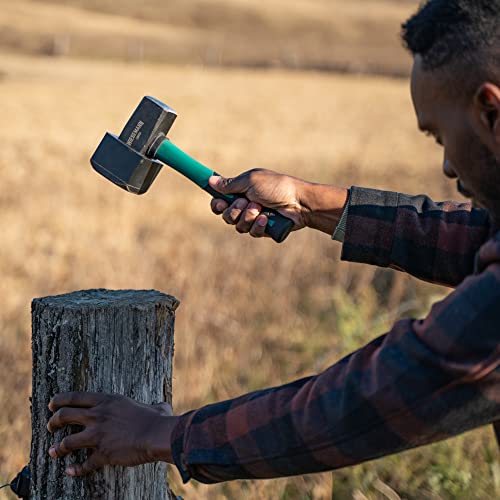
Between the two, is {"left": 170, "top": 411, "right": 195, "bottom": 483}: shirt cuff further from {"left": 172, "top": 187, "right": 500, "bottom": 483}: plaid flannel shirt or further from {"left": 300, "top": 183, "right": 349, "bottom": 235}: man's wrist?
{"left": 300, "top": 183, "right": 349, "bottom": 235}: man's wrist

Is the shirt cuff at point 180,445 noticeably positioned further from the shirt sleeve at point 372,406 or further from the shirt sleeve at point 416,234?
the shirt sleeve at point 416,234

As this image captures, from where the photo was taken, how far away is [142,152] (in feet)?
7.34

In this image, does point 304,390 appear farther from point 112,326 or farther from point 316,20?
point 316,20

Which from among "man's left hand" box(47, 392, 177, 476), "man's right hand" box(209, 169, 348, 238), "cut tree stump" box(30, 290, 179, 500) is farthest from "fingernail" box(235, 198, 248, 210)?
"man's left hand" box(47, 392, 177, 476)

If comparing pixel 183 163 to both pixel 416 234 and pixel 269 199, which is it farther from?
pixel 416 234

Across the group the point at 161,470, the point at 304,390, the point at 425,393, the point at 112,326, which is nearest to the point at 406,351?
the point at 425,393

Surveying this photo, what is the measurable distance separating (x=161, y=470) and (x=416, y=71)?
1133 mm

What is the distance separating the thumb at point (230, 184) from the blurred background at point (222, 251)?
1.45 meters

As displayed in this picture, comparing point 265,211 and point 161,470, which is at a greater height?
point 265,211

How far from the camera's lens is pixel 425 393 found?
53.2 inches

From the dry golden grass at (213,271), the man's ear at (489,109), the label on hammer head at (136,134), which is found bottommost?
the dry golden grass at (213,271)

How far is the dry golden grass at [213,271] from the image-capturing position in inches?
150

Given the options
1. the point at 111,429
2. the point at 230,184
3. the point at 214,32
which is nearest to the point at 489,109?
the point at 111,429

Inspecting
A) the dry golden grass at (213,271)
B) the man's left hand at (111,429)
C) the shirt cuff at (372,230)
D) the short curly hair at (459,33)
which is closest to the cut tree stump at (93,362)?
the man's left hand at (111,429)
